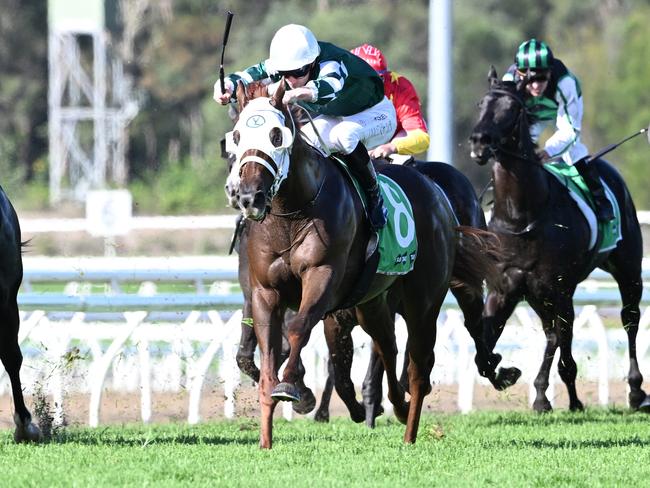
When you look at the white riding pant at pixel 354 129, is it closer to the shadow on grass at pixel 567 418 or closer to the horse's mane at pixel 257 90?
the horse's mane at pixel 257 90

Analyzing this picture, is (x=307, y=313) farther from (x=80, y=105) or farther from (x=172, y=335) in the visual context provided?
(x=80, y=105)

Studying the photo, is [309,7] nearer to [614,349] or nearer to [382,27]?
[382,27]

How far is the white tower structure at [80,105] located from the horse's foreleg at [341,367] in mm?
26846

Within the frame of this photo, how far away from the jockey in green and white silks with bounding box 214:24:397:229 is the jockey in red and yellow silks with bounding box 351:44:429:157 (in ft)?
3.63

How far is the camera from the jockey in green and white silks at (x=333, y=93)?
22.0 feet

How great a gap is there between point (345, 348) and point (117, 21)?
3048cm

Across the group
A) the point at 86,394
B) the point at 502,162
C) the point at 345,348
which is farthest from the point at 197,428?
the point at 86,394

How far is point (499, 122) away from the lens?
8789 mm

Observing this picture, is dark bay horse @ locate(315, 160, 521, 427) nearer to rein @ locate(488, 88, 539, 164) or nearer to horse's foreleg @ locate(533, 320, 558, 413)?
rein @ locate(488, 88, 539, 164)

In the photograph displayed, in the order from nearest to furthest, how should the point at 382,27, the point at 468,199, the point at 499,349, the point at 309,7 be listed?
the point at 468,199
the point at 499,349
the point at 382,27
the point at 309,7

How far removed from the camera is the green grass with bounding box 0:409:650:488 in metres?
5.61

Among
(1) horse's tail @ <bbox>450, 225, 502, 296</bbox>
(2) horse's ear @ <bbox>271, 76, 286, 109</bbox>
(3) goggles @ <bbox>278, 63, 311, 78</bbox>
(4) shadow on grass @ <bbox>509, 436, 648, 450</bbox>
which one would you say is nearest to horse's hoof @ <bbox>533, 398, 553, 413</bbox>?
(1) horse's tail @ <bbox>450, 225, 502, 296</bbox>

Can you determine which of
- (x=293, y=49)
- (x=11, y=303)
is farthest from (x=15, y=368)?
(x=293, y=49)

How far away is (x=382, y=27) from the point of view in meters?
40.7
